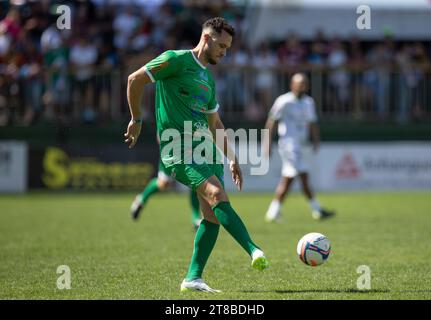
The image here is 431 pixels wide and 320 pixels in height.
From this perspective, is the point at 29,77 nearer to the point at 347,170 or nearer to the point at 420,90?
the point at 347,170

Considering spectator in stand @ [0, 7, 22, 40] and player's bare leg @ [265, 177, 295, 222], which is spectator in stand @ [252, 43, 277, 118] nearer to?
spectator in stand @ [0, 7, 22, 40]

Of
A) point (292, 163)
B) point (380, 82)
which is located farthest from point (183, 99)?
point (380, 82)

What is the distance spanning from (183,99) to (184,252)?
11.2 ft

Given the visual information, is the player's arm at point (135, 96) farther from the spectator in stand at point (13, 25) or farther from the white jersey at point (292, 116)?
the spectator in stand at point (13, 25)

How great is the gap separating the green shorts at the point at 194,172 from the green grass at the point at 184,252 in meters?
1.00

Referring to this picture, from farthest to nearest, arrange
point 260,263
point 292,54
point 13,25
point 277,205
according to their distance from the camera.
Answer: point 292,54
point 13,25
point 277,205
point 260,263

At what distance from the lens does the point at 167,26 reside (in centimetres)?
2291

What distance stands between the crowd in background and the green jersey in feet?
46.0

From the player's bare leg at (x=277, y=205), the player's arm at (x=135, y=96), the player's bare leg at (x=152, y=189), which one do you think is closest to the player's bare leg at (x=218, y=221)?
the player's arm at (x=135, y=96)

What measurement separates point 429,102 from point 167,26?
315 inches

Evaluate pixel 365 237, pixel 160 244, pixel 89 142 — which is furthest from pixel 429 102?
pixel 160 244

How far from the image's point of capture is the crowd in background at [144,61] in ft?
69.4

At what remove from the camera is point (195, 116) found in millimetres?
7516

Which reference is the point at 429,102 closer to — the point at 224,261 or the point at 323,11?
the point at 323,11
